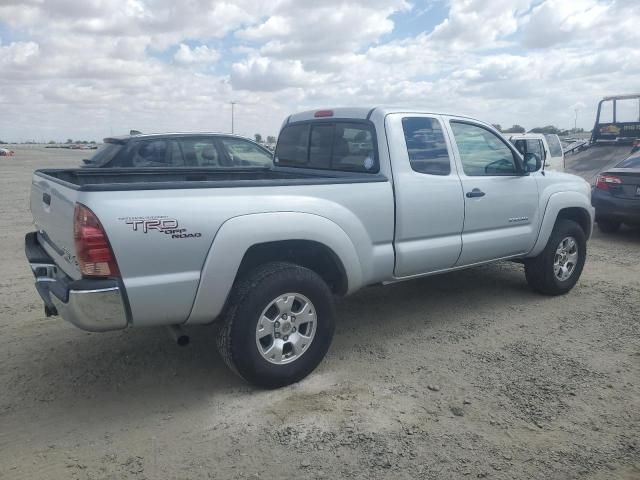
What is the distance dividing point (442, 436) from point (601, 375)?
1.55m

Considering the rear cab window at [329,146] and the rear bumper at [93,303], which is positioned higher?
the rear cab window at [329,146]

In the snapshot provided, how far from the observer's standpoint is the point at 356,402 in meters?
3.58

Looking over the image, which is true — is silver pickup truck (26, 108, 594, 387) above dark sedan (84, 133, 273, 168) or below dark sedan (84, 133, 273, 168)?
below

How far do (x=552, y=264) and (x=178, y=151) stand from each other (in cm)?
532

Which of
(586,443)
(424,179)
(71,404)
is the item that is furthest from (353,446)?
(424,179)

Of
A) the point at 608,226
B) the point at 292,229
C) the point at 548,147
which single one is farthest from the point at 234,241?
the point at 548,147

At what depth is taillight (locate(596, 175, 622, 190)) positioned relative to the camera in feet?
29.7

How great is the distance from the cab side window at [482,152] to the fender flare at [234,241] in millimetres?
1861

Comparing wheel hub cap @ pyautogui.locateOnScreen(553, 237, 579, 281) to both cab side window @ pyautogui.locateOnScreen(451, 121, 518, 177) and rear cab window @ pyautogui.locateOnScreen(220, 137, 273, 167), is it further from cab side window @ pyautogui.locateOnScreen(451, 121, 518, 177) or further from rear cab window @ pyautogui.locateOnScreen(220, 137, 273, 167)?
rear cab window @ pyautogui.locateOnScreen(220, 137, 273, 167)

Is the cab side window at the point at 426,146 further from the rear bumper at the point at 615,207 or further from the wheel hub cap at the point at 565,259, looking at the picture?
the rear bumper at the point at 615,207

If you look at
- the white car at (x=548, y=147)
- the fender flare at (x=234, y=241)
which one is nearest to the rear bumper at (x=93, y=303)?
the fender flare at (x=234, y=241)

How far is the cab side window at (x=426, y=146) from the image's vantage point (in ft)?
14.7

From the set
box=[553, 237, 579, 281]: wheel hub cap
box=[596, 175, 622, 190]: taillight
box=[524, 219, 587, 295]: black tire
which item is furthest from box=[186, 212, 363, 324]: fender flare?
box=[596, 175, 622, 190]: taillight

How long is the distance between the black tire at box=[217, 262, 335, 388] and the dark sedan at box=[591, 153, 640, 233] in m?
7.01
